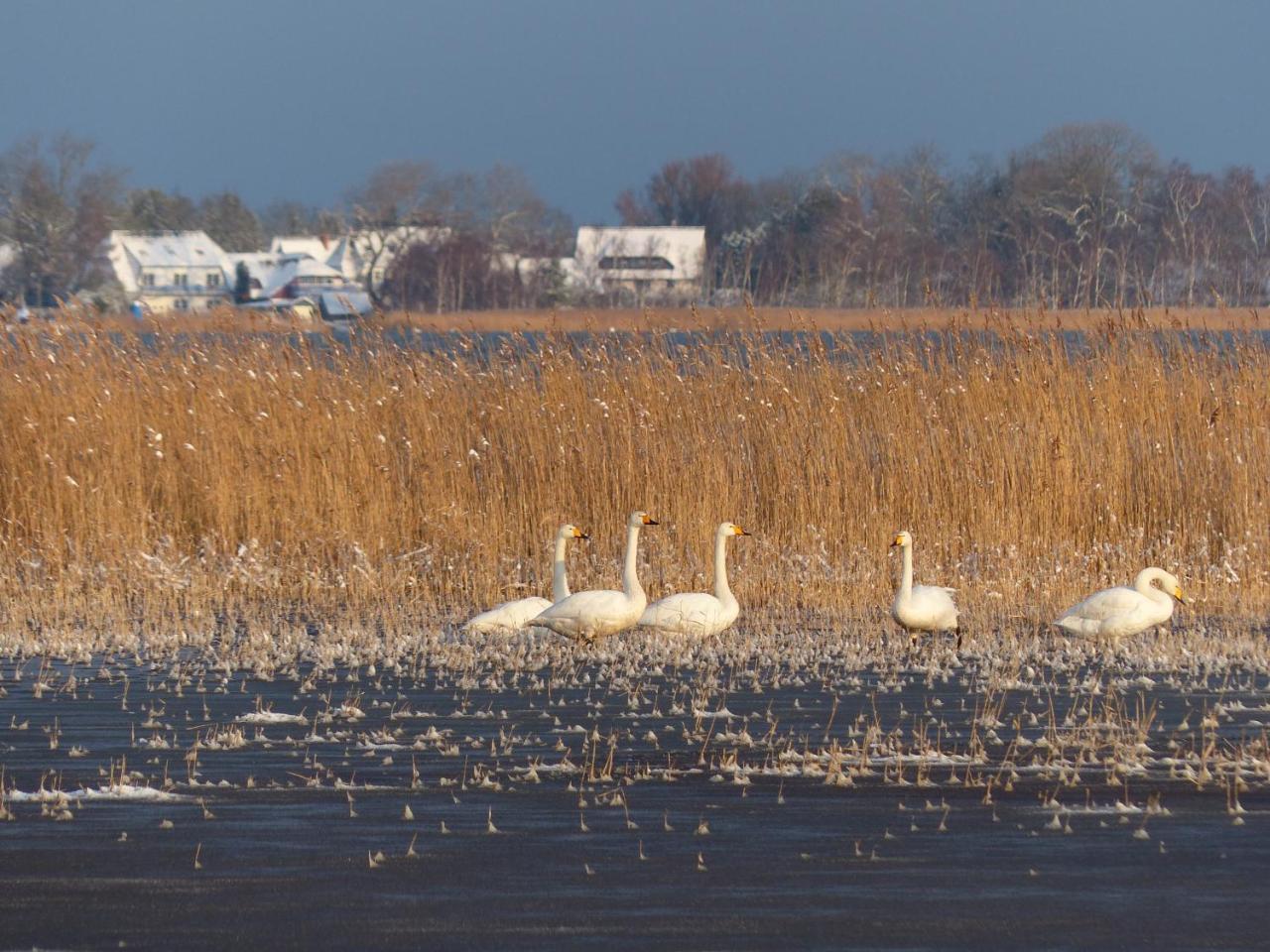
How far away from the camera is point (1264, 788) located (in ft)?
22.1

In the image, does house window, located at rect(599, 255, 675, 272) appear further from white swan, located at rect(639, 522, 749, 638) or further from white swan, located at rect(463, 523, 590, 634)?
white swan, located at rect(639, 522, 749, 638)

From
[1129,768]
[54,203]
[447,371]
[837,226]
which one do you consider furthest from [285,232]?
[1129,768]

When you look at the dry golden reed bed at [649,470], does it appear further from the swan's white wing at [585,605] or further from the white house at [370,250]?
the white house at [370,250]

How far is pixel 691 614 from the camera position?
10312 millimetres

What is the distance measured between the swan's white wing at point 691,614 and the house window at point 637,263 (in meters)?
42.8

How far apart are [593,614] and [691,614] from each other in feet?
1.90

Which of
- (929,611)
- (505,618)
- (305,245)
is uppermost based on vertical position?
(305,245)

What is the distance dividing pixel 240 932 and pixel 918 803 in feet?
8.68

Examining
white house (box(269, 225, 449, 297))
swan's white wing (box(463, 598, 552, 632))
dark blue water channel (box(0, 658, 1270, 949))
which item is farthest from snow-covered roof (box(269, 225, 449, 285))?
dark blue water channel (box(0, 658, 1270, 949))

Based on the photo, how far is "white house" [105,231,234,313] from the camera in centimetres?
8900

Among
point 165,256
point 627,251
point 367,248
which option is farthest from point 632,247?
point 165,256

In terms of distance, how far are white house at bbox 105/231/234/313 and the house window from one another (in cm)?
2722

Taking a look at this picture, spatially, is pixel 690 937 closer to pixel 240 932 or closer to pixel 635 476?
pixel 240 932

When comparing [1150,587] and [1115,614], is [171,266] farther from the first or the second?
[1115,614]
